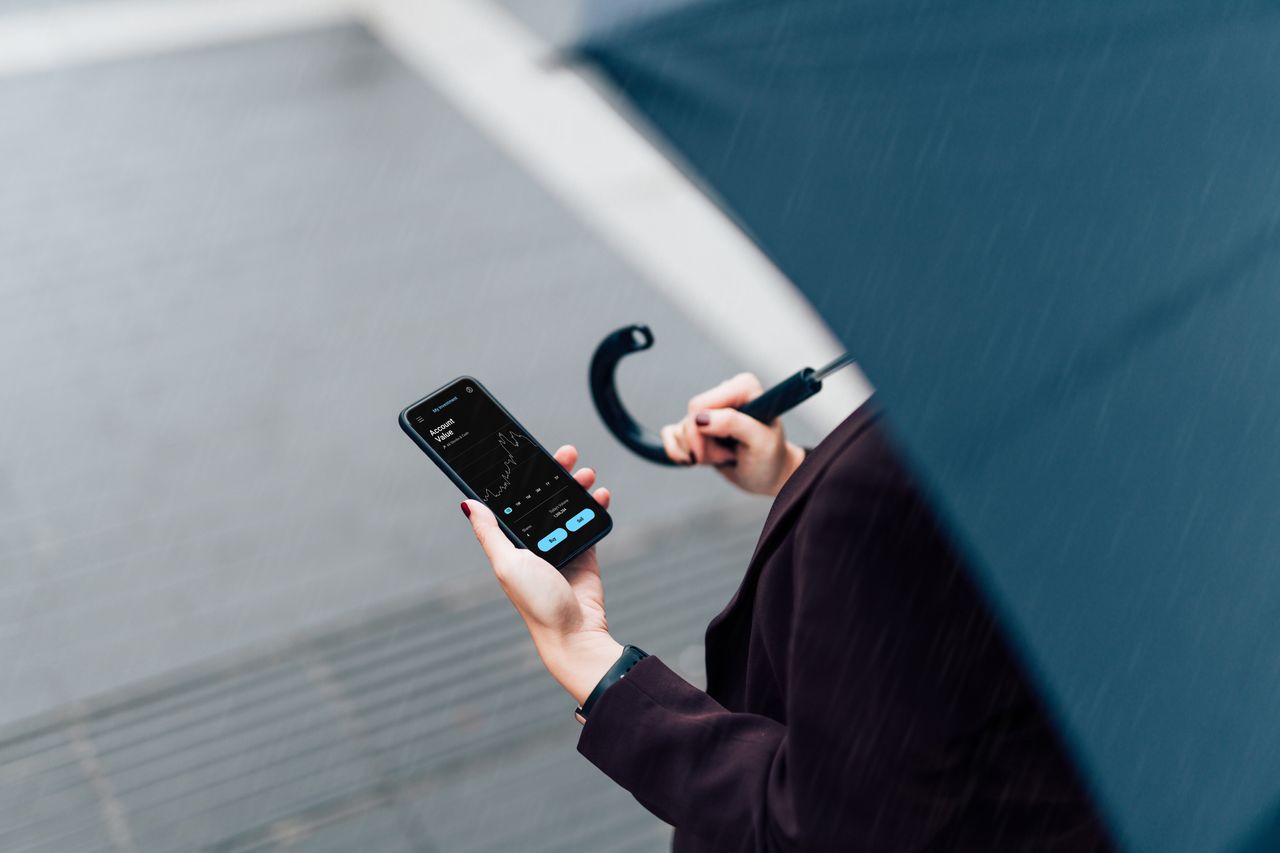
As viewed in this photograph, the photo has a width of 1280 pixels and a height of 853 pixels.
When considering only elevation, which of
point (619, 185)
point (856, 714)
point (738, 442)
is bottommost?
point (856, 714)

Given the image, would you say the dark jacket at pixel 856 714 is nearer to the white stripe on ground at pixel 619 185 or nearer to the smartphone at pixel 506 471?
the smartphone at pixel 506 471

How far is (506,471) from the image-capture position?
195cm

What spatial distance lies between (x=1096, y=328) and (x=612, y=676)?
2.38 ft

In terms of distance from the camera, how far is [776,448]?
2.06m

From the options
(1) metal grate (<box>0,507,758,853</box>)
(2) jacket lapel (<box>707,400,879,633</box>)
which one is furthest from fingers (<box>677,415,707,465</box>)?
(1) metal grate (<box>0,507,758,853</box>)

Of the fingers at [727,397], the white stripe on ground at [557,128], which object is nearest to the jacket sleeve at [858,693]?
the fingers at [727,397]

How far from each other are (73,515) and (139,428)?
1.39 feet

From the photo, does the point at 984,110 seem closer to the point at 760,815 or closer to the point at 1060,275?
the point at 1060,275

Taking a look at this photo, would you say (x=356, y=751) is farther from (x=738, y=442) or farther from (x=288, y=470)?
(x=738, y=442)

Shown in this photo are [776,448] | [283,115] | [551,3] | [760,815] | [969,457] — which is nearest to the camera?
[969,457]

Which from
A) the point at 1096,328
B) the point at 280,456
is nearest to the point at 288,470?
the point at 280,456

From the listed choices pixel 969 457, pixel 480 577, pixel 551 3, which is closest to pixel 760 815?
pixel 969 457

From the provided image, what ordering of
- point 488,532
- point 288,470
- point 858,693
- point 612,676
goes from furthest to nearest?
point 288,470
point 488,532
point 612,676
point 858,693

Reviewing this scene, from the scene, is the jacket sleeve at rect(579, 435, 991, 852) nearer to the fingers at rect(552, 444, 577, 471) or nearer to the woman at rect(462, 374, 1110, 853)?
the woman at rect(462, 374, 1110, 853)
